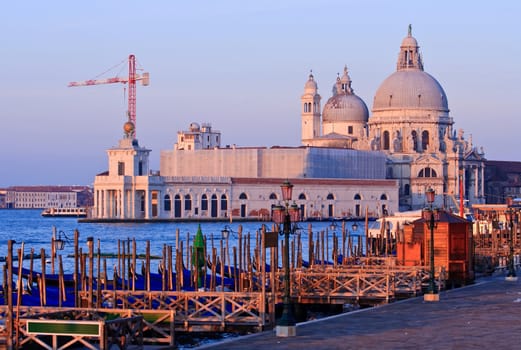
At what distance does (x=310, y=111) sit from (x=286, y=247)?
122m

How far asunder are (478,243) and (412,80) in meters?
80.7

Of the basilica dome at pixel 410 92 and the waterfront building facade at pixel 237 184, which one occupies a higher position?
the basilica dome at pixel 410 92

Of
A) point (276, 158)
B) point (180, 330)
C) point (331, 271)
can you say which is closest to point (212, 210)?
point (276, 158)

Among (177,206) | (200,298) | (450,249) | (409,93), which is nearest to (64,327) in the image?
(200,298)

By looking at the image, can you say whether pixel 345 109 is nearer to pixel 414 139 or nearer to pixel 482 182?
pixel 414 139

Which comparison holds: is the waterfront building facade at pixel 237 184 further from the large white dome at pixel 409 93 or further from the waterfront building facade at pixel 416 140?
the large white dome at pixel 409 93

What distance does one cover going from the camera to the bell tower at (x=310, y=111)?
460ft

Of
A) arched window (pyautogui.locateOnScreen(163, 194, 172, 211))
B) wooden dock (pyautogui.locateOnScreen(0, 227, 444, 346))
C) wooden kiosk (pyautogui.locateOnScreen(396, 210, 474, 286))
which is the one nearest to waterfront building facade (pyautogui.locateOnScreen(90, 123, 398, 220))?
arched window (pyautogui.locateOnScreen(163, 194, 172, 211))

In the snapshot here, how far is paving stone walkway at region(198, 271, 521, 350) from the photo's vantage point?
1688 centimetres

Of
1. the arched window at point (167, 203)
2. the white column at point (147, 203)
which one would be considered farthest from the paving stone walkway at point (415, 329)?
the arched window at point (167, 203)

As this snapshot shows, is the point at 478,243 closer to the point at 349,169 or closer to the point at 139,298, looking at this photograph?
the point at 139,298

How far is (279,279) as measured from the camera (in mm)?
28031

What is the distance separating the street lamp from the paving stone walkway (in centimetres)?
17

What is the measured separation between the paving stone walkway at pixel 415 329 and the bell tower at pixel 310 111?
116m
